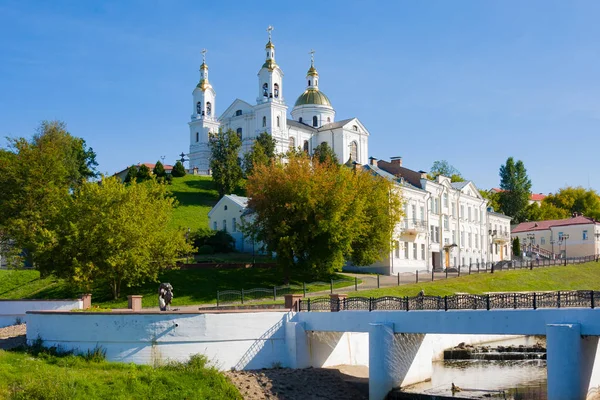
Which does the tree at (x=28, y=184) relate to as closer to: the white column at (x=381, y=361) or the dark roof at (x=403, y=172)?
the dark roof at (x=403, y=172)

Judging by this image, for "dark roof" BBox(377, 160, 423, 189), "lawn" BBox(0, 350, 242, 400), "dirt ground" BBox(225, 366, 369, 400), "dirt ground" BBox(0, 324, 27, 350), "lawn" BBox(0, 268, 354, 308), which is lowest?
"dirt ground" BBox(225, 366, 369, 400)

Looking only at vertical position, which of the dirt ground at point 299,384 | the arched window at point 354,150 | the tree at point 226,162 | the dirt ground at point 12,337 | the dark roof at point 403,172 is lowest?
the dirt ground at point 299,384

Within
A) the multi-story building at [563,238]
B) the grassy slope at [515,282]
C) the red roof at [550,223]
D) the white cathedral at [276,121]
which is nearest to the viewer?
the grassy slope at [515,282]

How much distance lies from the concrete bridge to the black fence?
399 millimetres

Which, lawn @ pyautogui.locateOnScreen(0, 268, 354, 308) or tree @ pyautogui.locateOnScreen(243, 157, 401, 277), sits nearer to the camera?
lawn @ pyautogui.locateOnScreen(0, 268, 354, 308)

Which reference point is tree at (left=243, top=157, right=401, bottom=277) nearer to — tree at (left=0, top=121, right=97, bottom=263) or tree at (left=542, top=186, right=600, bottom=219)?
tree at (left=0, top=121, right=97, bottom=263)

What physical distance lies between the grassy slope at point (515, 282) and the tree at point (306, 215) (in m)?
4.47

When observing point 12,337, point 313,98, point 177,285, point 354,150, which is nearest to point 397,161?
point 177,285

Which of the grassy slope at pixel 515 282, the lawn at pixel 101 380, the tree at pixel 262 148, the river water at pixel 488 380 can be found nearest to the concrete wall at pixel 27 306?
the lawn at pixel 101 380

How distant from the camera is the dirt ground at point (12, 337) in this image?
29.7 meters

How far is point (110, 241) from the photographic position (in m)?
38.5

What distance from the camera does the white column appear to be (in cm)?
2498

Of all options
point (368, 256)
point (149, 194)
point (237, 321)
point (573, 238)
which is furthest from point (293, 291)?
point (573, 238)

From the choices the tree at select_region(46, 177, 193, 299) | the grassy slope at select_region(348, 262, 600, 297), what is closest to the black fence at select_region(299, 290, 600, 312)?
the grassy slope at select_region(348, 262, 600, 297)
